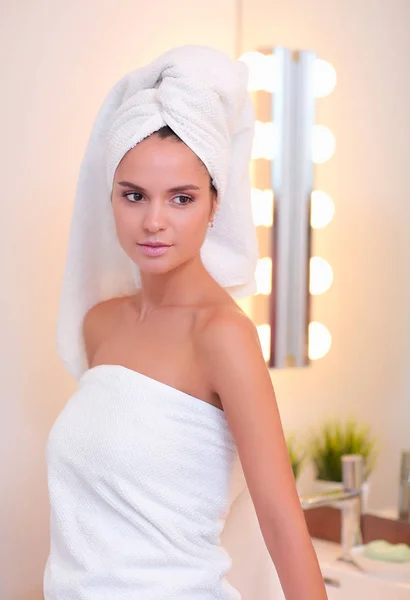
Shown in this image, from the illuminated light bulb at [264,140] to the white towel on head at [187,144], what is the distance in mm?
621

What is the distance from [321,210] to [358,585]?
845 mm

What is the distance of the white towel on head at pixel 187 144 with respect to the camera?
115cm

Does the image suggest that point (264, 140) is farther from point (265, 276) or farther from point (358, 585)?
point (358, 585)

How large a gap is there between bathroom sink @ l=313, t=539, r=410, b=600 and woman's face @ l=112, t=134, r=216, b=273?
0.86m

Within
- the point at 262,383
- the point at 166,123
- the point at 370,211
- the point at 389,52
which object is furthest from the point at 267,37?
the point at 262,383

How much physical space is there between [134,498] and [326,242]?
43.5 inches

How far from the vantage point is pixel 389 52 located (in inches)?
82.8

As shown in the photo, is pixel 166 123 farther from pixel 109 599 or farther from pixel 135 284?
pixel 109 599

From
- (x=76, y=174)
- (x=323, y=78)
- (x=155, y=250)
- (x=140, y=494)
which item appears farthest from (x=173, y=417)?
(x=323, y=78)

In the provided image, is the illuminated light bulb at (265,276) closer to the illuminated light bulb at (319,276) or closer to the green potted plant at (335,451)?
the illuminated light bulb at (319,276)

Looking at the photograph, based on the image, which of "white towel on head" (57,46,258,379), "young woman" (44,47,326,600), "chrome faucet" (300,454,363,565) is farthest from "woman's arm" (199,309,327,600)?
"chrome faucet" (300,454,363,565)

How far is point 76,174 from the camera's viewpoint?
1.63m

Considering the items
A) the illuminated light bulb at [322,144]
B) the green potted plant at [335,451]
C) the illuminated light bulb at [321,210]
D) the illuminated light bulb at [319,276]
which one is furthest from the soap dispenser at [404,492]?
A: the illuminated light bulb at [322,144]

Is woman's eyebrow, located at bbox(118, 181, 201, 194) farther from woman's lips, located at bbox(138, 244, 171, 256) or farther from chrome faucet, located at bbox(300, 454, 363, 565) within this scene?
chrome faucet, located at bbox(300, 454, 363, 565)
